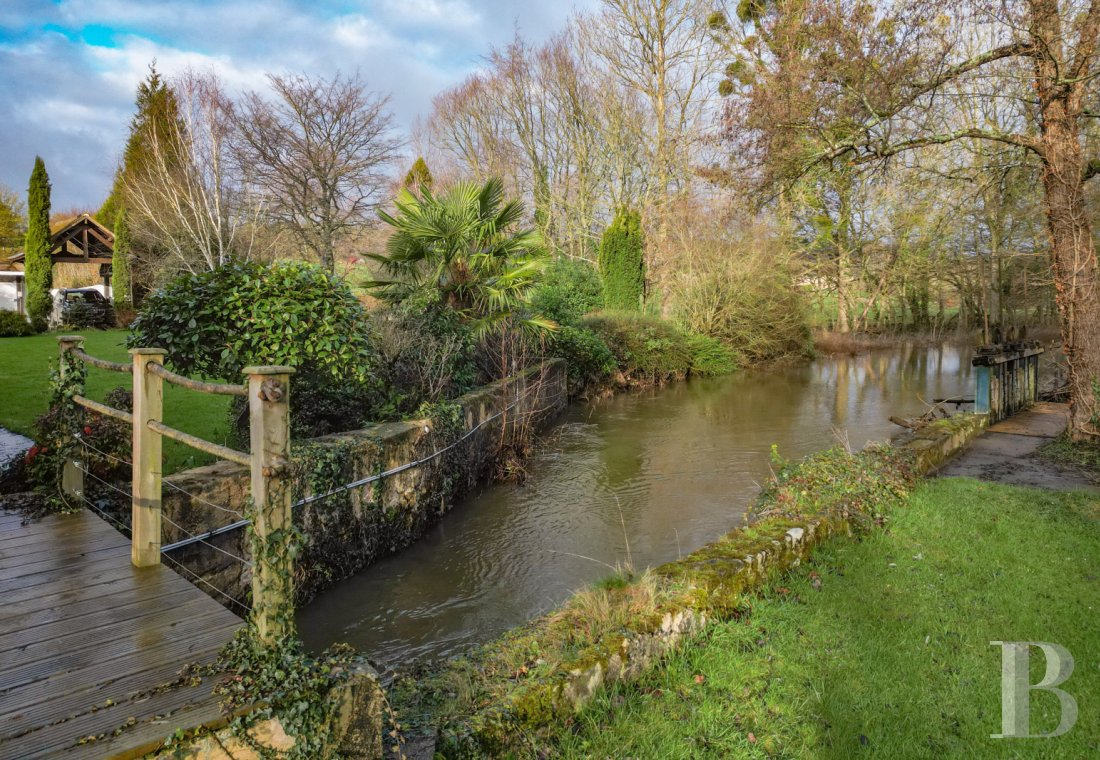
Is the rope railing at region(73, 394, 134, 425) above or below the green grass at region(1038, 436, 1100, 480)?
above

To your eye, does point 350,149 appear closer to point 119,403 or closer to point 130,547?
point 119,403

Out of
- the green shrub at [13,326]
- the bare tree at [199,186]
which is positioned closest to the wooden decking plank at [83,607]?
the bare tree at [199,186]

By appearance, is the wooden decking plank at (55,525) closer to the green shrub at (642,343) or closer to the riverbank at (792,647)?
the riverbank at (792,647)

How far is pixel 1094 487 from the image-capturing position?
239 inches

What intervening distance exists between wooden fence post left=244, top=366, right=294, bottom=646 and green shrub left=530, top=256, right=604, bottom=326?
13665 mm

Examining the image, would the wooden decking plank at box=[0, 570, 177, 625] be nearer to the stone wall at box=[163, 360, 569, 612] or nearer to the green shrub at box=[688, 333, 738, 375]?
the stone wall at box=[163, 360, 569, 612]

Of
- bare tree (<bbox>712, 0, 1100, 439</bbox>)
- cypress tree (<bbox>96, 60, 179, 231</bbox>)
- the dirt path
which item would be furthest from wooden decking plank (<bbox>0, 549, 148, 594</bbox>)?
cypress tree (<bbox>96, 60, 179, 231</bbox>)

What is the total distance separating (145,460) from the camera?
3.55 metres

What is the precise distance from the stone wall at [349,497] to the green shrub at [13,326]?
17.5 meters

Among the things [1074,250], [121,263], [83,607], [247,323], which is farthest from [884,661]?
[121,263]

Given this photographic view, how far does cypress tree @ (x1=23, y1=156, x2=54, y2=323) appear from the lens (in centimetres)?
2181

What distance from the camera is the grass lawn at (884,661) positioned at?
2828 mm

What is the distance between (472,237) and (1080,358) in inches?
327

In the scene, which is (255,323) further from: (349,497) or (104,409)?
(104,409)
